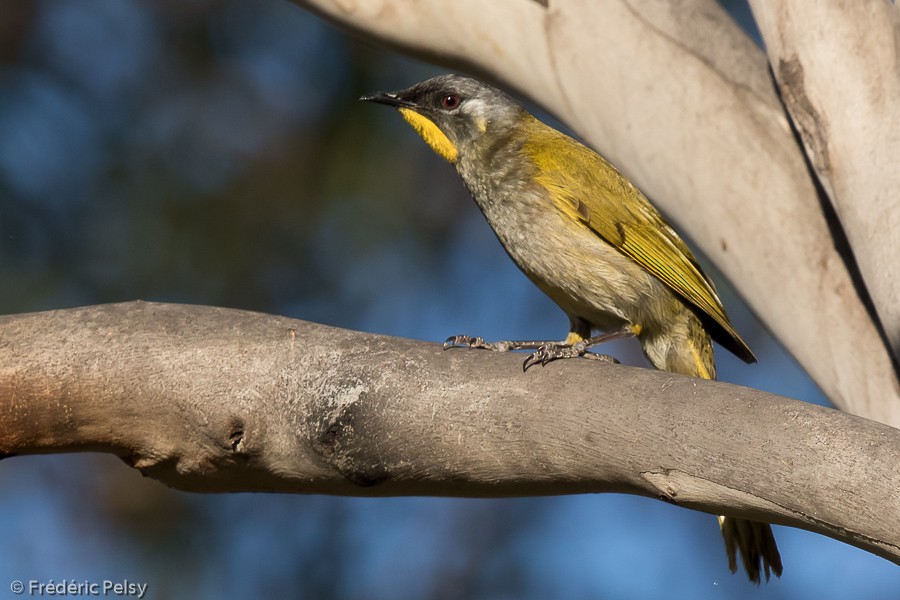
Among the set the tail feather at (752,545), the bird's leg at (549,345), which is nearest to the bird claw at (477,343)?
the bird's leg at (549,345)

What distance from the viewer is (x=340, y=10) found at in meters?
4.25

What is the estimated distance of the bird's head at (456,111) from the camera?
4.83 meters

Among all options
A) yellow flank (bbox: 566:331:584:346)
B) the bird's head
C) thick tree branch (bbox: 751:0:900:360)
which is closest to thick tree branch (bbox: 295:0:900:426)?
thick tree branch (bbox: 751:0:900:360)

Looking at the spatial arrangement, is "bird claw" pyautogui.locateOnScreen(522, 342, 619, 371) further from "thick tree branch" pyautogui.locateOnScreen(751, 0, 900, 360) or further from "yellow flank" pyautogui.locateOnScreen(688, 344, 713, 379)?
"thick tree branch" pyautogui.locateOnScreen(751, 0, 900, 360)

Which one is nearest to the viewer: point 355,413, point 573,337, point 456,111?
point 355,413

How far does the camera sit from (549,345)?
369cm

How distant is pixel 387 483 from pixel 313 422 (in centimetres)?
27

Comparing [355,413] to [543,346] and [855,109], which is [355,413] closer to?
[543,346]

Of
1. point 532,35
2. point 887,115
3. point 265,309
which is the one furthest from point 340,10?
point 265,309

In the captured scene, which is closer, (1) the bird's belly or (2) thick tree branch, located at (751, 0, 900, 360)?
(2) thick tree branch, located at (751, 0, 900, 360)

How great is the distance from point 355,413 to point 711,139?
158 cm

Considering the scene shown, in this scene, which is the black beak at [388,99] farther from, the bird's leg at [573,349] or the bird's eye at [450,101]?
the bird's leg at [573,349]

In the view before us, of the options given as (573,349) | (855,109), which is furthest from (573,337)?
(855,109)

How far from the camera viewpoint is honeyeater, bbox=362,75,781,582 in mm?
4250
